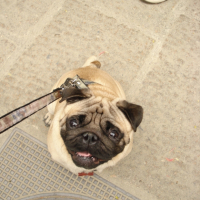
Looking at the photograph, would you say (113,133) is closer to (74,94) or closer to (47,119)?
(74,94)

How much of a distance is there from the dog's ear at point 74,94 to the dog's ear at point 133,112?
353 millimetres

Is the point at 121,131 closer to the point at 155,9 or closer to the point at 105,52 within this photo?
the point at 105,52

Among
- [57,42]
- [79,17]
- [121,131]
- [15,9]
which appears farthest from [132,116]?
[15,9]

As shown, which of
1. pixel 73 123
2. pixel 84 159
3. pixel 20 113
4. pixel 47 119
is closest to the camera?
pixel 20 113

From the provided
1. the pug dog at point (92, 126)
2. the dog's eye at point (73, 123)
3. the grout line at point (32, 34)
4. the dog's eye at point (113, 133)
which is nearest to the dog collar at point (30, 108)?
the pug dog at point (92, 126)

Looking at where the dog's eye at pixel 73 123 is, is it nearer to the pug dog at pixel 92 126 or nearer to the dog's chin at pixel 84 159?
the pug dog at pixel 92 126

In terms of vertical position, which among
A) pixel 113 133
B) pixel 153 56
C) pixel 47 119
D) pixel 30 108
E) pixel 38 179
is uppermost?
pixel 30 108

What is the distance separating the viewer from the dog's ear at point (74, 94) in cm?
181

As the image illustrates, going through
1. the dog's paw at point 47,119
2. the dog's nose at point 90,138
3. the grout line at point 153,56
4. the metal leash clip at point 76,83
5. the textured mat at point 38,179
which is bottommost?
the textured mat at point 38,179

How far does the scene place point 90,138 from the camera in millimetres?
1713

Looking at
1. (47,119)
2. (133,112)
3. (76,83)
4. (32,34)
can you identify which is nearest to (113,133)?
(133,112)

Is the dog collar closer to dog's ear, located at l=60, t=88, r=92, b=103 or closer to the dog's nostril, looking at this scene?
dog's ear, located at l=60, t=88, r=92, b=103

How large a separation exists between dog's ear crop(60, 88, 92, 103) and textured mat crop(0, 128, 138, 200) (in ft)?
4.69

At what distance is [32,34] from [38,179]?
7.98 feet
